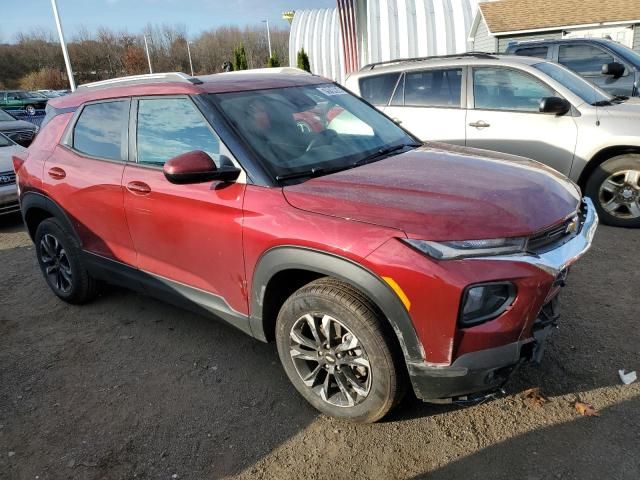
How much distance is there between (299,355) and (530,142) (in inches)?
160

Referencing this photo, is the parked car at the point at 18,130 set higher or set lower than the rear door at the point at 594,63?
lower

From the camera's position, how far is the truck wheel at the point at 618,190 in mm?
5141

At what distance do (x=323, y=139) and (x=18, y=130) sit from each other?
9.18 metres

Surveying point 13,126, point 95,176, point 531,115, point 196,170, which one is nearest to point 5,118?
point 13,126

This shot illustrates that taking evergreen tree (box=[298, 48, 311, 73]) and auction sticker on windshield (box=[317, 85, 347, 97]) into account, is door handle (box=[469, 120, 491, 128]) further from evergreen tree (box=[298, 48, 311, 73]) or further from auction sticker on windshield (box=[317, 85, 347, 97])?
evergreen tree (box=[298, 48, 311, 73])

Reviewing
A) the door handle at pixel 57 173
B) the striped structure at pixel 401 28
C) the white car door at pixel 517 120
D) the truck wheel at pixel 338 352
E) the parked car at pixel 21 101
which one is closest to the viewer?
the truck wheel at pixel 338 352

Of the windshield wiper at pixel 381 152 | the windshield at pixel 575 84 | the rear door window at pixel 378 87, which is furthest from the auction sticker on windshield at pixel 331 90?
the windshield at pixel 575 84

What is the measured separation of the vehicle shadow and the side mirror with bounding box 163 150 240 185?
1.79 m

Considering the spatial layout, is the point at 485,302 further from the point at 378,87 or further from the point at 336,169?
the point at 378,87

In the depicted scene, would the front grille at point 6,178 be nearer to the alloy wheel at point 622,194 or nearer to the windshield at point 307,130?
the windshield at point 307,130

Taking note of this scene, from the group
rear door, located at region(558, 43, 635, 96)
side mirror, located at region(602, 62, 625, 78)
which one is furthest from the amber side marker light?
side mirror, located at region(602, 62, 625, 78)

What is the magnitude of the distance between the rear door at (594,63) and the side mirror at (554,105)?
259cm

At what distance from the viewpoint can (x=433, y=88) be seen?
6266 millimetres

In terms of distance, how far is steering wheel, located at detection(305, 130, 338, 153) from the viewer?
307cm
